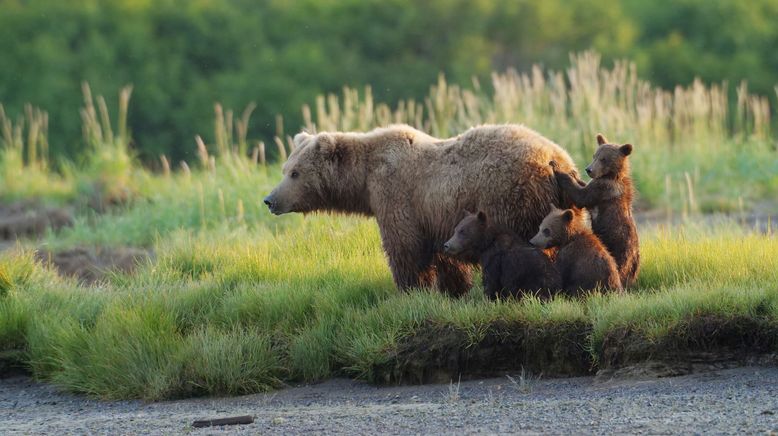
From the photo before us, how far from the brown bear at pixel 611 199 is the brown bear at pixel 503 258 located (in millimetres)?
413

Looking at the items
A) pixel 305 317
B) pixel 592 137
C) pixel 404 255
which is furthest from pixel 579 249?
pixel 592 137

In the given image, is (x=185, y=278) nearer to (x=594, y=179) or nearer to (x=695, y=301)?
(x=594, y=179)

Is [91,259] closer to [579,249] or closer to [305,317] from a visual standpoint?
[305,317]

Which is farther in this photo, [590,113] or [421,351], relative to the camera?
[590,113]

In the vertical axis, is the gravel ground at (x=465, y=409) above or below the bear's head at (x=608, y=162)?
below

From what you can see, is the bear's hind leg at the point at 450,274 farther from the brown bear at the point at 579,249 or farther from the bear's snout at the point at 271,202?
the bear's snout at the point at 271,202

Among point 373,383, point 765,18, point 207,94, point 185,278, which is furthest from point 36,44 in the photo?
point 373,383

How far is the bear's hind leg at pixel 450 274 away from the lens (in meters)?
8.34

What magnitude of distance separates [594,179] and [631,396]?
1.62 metres

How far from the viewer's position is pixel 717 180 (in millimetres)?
15078

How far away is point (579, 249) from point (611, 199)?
A: 1.47ft

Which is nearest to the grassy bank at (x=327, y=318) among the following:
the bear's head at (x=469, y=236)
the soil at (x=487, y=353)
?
the soil at (x=487, y=353)

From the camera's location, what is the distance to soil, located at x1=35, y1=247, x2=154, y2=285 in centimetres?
1173

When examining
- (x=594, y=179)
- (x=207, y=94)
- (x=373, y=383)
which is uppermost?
(x=207, y=94)
